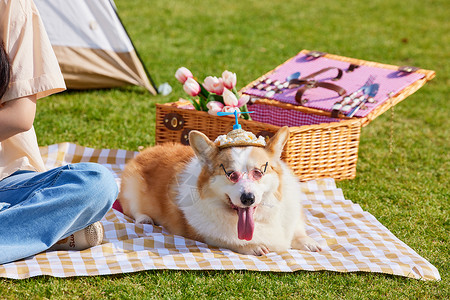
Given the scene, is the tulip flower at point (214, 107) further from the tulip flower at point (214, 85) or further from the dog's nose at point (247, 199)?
the dog's nose at point (247, 199)

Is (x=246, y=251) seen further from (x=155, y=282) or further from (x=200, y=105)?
(x=200, y=105)

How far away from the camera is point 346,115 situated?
381cm

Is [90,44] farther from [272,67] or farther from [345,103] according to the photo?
[345,103]

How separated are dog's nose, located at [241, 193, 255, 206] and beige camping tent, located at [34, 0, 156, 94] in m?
2.76

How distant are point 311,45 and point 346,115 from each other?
356 cm

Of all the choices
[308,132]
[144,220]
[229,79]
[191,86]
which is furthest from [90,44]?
[144,220]

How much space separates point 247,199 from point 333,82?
186cm

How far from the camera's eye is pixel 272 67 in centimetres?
634

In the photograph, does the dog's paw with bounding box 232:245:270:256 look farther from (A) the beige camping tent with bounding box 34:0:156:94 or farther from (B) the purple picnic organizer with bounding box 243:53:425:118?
(A) the beige camping tent with bounding box 34:0:156:94

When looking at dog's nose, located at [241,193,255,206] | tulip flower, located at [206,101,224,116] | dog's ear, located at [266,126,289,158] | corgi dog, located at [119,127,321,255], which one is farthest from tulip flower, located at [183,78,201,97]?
dog's nose, located at [241,193,255,206]

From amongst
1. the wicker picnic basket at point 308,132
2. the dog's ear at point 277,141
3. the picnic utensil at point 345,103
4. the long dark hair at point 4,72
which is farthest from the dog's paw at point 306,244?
the long dark hair at point 4,72

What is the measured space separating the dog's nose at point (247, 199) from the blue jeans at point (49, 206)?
552 mm

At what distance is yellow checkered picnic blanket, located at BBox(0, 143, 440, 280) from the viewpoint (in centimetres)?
259

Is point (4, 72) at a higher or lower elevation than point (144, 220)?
higher
